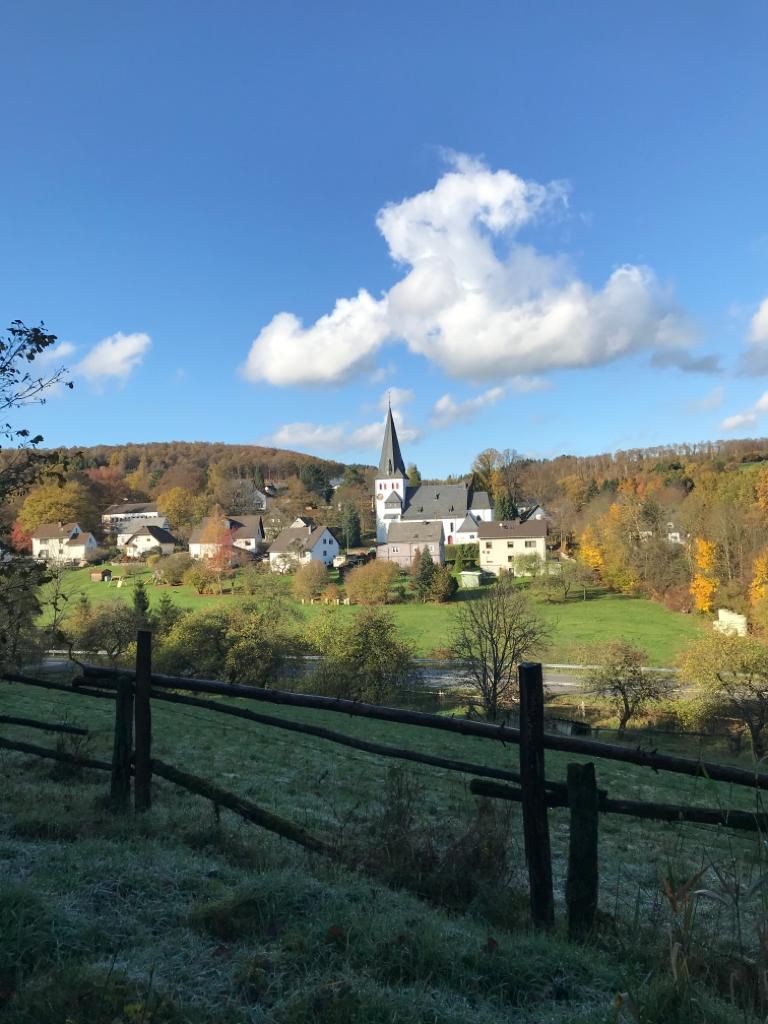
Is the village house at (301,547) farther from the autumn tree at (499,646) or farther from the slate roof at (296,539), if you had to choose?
the autumn tree at (499,646)

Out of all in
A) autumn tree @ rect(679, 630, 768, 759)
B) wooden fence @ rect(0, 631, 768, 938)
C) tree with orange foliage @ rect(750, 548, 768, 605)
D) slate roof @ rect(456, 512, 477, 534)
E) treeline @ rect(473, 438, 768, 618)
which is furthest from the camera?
slate roof @ rect(456, 512, 477, 534)

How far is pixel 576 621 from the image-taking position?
161 feet

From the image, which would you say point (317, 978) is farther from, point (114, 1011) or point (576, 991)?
point (576, 991)

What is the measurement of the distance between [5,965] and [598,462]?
117 meters

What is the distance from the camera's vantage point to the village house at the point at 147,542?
8475 centimetres

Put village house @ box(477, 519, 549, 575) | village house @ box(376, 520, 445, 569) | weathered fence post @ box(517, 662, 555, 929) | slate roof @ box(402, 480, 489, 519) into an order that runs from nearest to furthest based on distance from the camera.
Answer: weathered fence post @ box(517, 662, 555, 929)
village house @ box(477, 519, 549, 575)
village house @ box(376, 520, 445, 569)
slate roof @ box(402, 480, 489, 519)

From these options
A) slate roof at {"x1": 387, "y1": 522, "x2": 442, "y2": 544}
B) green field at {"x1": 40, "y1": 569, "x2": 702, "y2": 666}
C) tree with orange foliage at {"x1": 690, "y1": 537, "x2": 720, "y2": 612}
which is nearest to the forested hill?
slate roof at {"x1": 387, "y1": 522, "x2": 442, "y2": 544}

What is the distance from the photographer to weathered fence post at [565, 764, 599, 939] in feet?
12.0

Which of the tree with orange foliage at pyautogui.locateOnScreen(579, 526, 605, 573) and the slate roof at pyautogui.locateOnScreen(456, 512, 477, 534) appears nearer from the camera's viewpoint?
the tree with orange foliage at pyautogui.locateOnScreen(579, 526, 605, 573)

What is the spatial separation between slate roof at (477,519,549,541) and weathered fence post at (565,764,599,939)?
72.3m

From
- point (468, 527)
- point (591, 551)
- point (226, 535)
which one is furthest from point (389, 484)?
point (591, 551)

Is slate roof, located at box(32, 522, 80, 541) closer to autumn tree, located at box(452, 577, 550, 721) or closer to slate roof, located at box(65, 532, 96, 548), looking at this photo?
slate roof, located at box(65, 532, 96, 548)

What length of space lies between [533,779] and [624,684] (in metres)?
24.8

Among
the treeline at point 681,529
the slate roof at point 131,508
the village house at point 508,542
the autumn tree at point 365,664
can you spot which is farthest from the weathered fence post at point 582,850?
the slate roof at point 131,508
